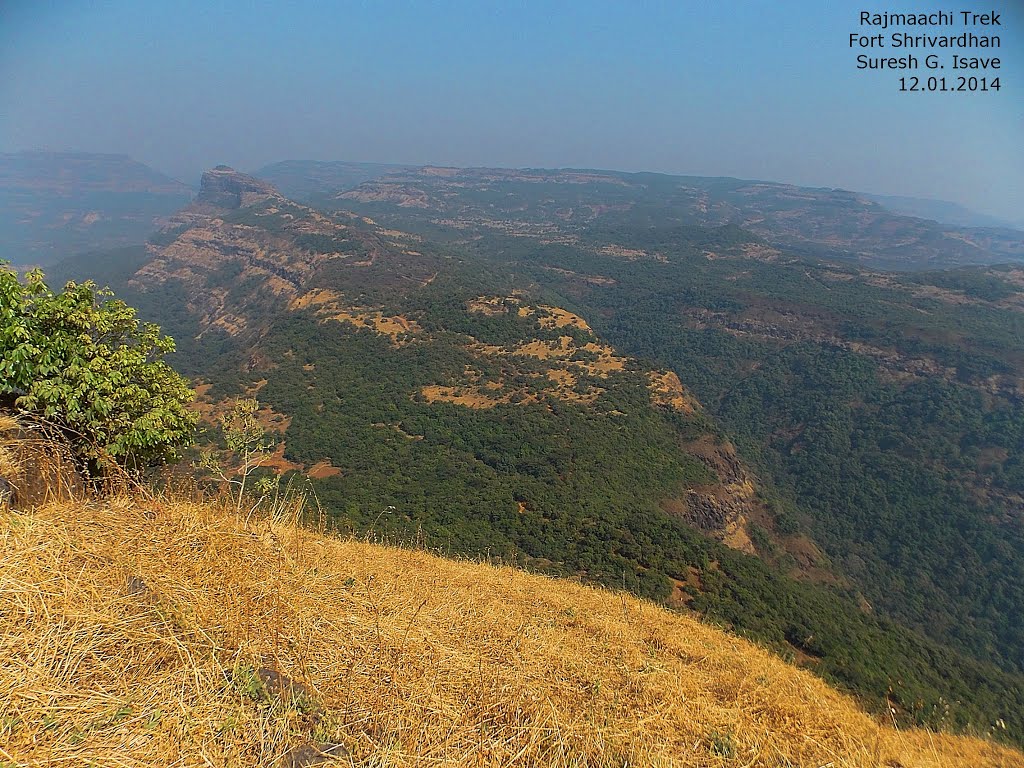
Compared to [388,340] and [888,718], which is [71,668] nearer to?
[888,718]

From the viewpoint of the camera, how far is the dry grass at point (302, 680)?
2863 mm

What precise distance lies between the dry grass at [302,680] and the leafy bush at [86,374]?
9.36ft

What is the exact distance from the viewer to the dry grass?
2.86 metres

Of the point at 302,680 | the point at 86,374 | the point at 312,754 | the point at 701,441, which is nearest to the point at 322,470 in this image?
the point at 86,374

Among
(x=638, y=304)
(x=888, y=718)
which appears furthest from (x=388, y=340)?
(x=638, y=304)

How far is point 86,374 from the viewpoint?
7172 mm

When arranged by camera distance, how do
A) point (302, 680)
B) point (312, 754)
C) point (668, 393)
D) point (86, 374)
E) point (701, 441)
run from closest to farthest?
point (312, 754), point (302, 680), point (86, 374), point (701, 441), point (668, 393)

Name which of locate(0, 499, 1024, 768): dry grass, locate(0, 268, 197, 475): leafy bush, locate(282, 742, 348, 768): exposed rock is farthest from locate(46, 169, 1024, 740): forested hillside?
locate(0, 268, 197, 475): leafy bush

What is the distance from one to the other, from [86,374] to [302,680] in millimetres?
6675

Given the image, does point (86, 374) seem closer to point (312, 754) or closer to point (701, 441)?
point (312, 754)

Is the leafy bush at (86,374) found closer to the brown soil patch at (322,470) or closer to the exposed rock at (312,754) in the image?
the exposed rock at (312,754)

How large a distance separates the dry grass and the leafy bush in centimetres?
285

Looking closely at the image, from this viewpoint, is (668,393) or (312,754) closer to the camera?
(312,754)

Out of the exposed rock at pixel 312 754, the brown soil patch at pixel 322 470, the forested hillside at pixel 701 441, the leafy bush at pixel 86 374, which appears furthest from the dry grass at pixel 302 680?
the brown soil patch at pixel 322 470
